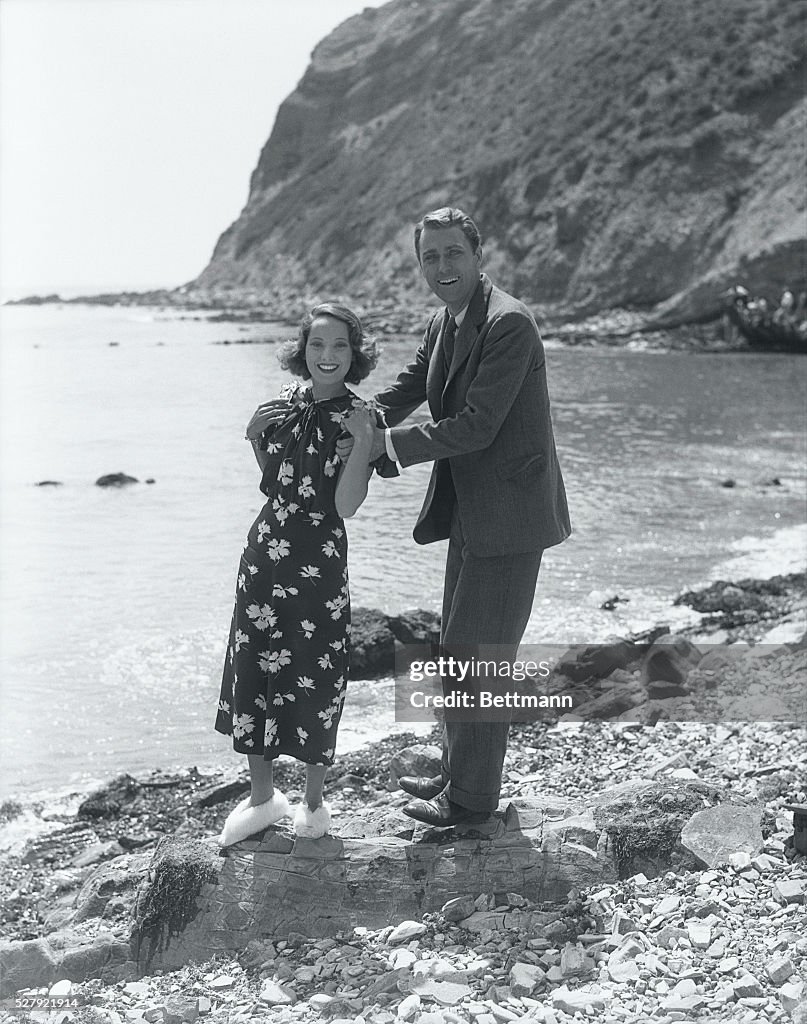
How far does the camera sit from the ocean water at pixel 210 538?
9.12 metres

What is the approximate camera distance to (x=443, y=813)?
4875 mm

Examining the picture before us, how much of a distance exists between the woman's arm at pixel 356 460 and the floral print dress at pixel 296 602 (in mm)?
81

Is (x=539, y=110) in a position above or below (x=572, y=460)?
above

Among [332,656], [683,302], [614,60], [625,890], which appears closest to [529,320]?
[332,656]

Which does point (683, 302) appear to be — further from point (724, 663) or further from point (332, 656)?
point (332, 656)

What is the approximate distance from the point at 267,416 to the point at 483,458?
0.88 metres

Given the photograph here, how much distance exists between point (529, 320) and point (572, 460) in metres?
17.7

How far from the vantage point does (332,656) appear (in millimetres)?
4750

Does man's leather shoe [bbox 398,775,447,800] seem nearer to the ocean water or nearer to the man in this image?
the man

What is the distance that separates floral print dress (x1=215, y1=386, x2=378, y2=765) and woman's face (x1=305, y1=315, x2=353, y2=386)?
11cm

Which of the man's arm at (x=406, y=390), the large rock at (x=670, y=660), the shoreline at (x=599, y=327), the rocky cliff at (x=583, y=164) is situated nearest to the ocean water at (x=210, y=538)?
the large rock at (x=670, y=660)

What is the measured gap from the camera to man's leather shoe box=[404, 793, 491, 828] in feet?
16.0

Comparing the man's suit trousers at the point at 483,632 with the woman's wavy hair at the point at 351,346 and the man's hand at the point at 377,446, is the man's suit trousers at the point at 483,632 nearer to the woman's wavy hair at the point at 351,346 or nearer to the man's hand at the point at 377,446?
the man's hand at the point at 377,446

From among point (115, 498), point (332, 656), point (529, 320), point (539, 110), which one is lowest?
point (115, 498)
